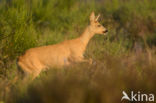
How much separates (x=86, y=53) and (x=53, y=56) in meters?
1.48

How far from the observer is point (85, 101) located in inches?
232

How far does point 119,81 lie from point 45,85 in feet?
3.56

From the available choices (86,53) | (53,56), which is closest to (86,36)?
(86,53)

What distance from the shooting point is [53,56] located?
10430 mm

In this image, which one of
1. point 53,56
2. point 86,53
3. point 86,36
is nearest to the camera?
point 53,56

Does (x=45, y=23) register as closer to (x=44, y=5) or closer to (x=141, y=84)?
(x=44, y=5)

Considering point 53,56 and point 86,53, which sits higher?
point 53,56

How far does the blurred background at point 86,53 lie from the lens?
20.2ft

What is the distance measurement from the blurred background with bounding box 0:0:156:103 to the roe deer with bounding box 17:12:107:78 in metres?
0.32

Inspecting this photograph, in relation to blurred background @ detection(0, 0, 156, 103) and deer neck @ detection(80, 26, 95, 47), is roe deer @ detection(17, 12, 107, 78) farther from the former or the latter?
blurred background @ detection(0, 0, 156, 103)

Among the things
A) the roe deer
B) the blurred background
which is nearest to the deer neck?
the roe deer

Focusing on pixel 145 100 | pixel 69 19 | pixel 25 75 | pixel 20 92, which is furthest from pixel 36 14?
pixel 145 100

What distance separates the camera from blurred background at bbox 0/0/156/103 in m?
6.14

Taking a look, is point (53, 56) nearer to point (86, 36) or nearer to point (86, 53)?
point (86, 36)
